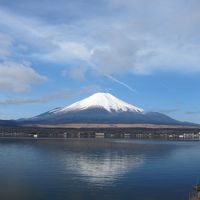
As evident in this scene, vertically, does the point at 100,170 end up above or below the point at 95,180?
above

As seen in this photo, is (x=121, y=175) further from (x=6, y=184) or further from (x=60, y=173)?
(x=6, y=184)

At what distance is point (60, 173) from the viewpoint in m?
37.5

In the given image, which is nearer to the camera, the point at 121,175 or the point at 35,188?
the point at 35,188

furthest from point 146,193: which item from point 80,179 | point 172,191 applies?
point 80,179

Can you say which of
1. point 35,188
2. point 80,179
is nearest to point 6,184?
point 35,188

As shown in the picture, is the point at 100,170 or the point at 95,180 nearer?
the point at 95,180

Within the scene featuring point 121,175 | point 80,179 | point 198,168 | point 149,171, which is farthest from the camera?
point 198,168

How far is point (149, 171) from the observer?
1560 inches

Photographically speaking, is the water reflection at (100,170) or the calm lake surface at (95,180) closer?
the calm lake surface at (95,180)

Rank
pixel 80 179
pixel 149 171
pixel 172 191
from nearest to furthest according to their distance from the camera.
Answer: pixel 172 191 < pixel 80 179 < pixel 149 171

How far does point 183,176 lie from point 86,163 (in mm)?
11871

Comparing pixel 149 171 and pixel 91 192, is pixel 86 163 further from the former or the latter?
pixel 91 192

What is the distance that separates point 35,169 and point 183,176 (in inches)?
498

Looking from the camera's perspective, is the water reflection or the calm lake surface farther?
the water reflection
